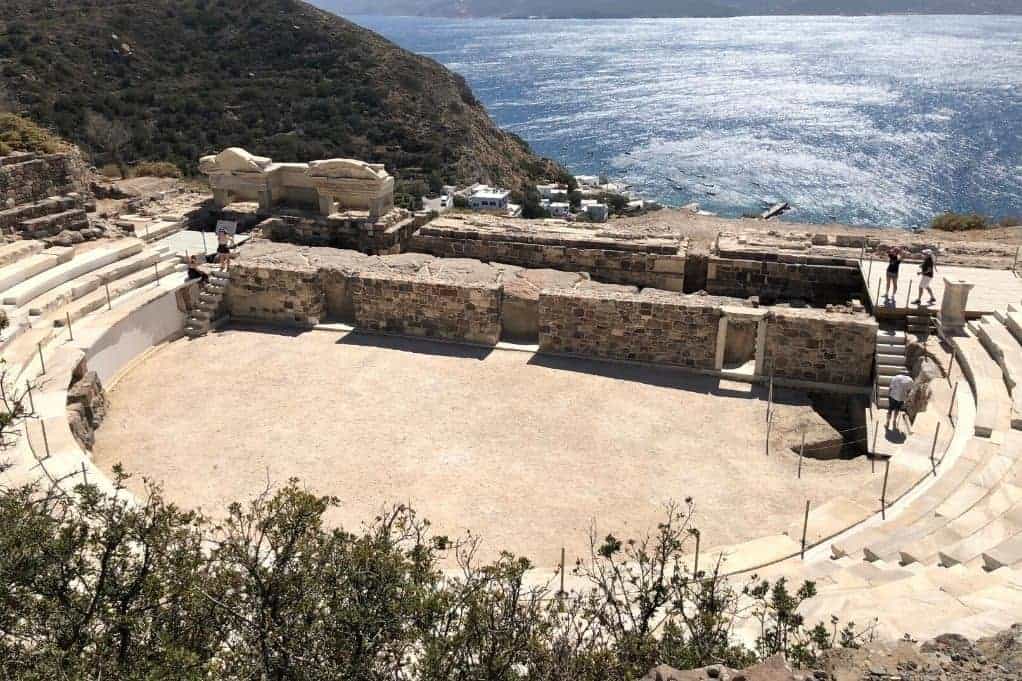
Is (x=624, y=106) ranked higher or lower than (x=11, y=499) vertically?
lower

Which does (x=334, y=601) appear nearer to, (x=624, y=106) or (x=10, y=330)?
(x=10, y=330)

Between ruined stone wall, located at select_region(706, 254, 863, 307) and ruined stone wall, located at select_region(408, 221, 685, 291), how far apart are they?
0.85 m

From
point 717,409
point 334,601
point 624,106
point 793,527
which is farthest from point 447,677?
point 624,106

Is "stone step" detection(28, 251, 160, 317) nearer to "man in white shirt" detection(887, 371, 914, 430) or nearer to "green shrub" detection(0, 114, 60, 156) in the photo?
"green shrub" detection(0, 114, 60, 156)

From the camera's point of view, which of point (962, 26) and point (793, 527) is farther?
point (962, 26)

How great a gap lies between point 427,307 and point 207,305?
4404mm

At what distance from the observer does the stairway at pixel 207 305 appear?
1561 centimetres

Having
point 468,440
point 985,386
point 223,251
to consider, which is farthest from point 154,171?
point 985,386

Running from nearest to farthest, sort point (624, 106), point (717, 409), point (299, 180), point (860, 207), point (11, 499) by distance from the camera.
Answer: point (11, 499), point (717, 409), point (299, 180), point (860, 207), point (624, 106)

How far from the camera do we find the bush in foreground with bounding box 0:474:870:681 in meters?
5.38

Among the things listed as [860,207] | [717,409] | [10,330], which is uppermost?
[10,330]

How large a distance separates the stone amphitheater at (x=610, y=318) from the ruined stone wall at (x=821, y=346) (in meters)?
0.03

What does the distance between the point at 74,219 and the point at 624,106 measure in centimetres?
7813

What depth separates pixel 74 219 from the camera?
1775cm
